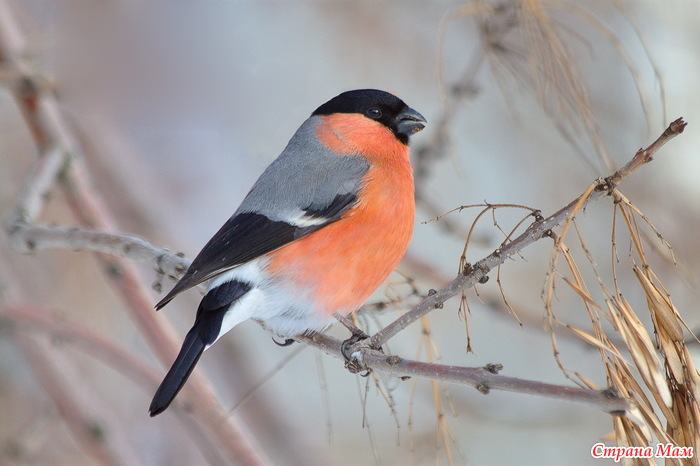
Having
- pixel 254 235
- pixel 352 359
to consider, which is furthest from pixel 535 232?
pixel 254 235

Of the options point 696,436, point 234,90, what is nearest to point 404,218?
point 696,436

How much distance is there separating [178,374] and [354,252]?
0.58 m

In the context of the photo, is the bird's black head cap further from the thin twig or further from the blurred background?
the thin twig

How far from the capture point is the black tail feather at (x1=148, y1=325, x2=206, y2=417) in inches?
59.0

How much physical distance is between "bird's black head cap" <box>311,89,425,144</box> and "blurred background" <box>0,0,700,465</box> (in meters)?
0.10

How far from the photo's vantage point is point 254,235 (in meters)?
1.87

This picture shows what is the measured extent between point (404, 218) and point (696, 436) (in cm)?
113

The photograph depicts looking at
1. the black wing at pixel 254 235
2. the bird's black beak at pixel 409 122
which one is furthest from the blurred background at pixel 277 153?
the black wing at pixel 254 235

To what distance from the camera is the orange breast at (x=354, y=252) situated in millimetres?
1870

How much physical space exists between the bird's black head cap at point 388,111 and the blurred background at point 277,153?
4.0 inches

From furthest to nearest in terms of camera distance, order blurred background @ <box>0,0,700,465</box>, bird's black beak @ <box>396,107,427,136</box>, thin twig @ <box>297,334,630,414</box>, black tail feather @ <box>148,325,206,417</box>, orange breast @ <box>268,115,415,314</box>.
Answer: blurred background @ <box>0,0,700,465</box>
bird's black beak @ <box>396,107,427,136</box>
orange breast @ <box>268,115,415,314</box>
black tail feather @ <box>148,325,206,417</box>
thin twig @ <box>297,334,630,414</box>

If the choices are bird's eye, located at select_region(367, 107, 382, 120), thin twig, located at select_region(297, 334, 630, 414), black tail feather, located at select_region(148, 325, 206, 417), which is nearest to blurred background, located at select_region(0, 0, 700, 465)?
bird's eye, located at select_region(367, 107, 382, 120)

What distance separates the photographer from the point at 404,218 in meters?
1.99

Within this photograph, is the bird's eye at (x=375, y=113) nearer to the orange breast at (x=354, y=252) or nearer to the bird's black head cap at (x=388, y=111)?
the bird's black head cap at (x=388, y=111)
